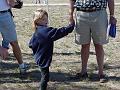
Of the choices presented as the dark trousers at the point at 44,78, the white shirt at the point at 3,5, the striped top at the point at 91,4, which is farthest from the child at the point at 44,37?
the white shirt at the point at 3,5

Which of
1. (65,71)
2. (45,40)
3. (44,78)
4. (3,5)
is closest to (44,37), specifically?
(45,40)

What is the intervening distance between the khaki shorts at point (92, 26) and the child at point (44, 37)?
561 mm

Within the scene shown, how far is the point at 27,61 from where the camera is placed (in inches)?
325

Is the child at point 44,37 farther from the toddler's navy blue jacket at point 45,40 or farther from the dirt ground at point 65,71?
the dirt ground at point 65,71

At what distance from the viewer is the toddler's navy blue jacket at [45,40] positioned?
19.3 ft

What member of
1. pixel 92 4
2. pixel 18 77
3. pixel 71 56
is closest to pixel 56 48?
pixel 71 56

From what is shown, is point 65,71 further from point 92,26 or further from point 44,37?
point 44,37

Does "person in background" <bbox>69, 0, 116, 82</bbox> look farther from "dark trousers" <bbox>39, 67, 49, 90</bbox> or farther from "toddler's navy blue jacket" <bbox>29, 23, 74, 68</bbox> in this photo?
"dark trousers" <bbox>39, 67, 49, 90</bbox>

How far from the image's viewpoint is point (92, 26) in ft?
22.0

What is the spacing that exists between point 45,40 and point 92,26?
1004mm

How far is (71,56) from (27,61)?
898 mm

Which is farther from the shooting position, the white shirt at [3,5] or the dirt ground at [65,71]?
the white shirt at [3,5]

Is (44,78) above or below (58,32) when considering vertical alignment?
below

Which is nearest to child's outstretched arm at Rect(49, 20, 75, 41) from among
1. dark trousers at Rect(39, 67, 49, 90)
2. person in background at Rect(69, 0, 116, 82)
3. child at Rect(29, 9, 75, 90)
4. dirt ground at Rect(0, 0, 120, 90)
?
child at Rect(29, 9, 75, 90)
